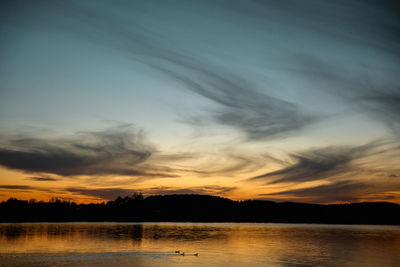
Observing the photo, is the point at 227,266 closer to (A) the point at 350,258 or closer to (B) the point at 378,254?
(A) the point at 350,258

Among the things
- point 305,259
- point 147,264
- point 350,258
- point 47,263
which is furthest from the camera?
point 350,258

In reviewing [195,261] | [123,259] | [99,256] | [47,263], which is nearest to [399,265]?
[195,261]

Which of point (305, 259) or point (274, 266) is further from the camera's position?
point (305, 259)

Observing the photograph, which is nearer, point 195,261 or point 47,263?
point 47,263

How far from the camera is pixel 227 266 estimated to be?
179ft

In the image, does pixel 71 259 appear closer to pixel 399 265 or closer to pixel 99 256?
pixel 99 256

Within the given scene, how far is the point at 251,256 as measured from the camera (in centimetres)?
6750

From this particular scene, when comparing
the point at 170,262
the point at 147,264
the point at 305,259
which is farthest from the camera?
the point at 305,259

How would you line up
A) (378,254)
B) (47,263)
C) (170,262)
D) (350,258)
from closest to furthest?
(47,263), (170,262), (350,258), (378,254)

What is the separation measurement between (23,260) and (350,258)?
2234 inches

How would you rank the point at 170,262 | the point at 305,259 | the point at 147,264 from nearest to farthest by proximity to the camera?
1. the point at 147,264
2. the point at 170,262
3. the point at 305,259

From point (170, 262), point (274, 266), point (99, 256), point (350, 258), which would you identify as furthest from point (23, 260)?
point (350, 258)

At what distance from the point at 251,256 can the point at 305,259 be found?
33.1 ft

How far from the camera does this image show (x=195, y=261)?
58.4 m
